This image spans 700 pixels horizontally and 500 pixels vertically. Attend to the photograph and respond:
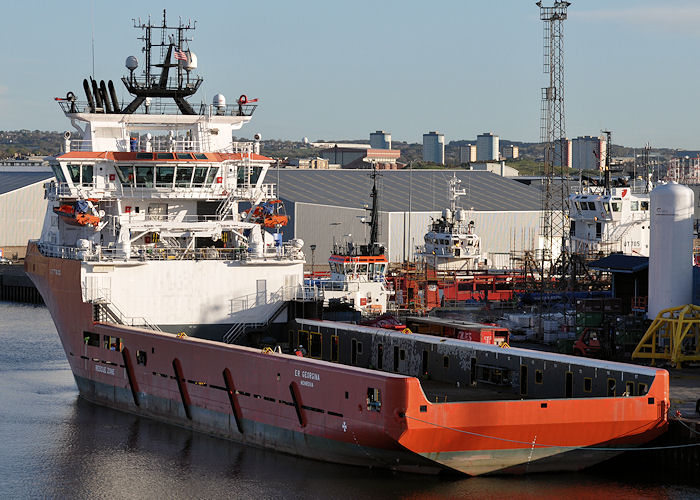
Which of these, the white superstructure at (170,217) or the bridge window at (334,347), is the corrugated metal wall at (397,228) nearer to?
the white superstructure at (170,217)

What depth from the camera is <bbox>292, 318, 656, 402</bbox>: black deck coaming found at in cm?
3225

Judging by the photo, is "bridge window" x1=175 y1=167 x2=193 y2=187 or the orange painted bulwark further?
"bridge window" x1=175 y1=167 x2=193 y2=187

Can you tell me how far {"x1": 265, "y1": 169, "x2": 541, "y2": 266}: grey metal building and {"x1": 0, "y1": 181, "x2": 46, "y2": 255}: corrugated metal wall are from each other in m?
21.7

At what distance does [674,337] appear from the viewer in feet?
135

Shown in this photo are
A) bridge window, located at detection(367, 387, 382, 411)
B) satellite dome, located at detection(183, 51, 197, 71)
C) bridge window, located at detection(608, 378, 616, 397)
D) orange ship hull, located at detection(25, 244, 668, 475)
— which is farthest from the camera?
satellite dome, located at detection(183, 51, 197, 71)

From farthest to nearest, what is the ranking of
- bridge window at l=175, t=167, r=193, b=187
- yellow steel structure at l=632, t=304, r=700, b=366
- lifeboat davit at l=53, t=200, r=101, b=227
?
bridge window at l=175, t=167, r=193, b=187 → lifeboat davit at l=53, t=200, r=101, b=227 → yellow steel structure at l=632, t=304, r=700, b=366

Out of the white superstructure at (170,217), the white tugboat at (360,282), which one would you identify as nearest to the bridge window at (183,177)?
the white superstructure at (170,217)

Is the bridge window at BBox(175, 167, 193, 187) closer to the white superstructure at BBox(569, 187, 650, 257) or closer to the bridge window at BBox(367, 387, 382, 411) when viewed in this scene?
the bridge window at BBox(367, 387, 382, 411)

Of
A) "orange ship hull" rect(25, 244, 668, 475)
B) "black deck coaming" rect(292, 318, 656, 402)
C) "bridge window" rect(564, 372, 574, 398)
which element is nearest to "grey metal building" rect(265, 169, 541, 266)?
"black deck coaming" rect(292, 318, 656, 402)

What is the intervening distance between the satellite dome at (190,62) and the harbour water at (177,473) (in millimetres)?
13155

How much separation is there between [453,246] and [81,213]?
35.7 m

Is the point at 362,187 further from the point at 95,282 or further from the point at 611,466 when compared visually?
the point at 611,466

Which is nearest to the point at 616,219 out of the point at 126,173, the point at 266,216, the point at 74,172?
the point at 266,216

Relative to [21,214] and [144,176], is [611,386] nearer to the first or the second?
[144,176]
